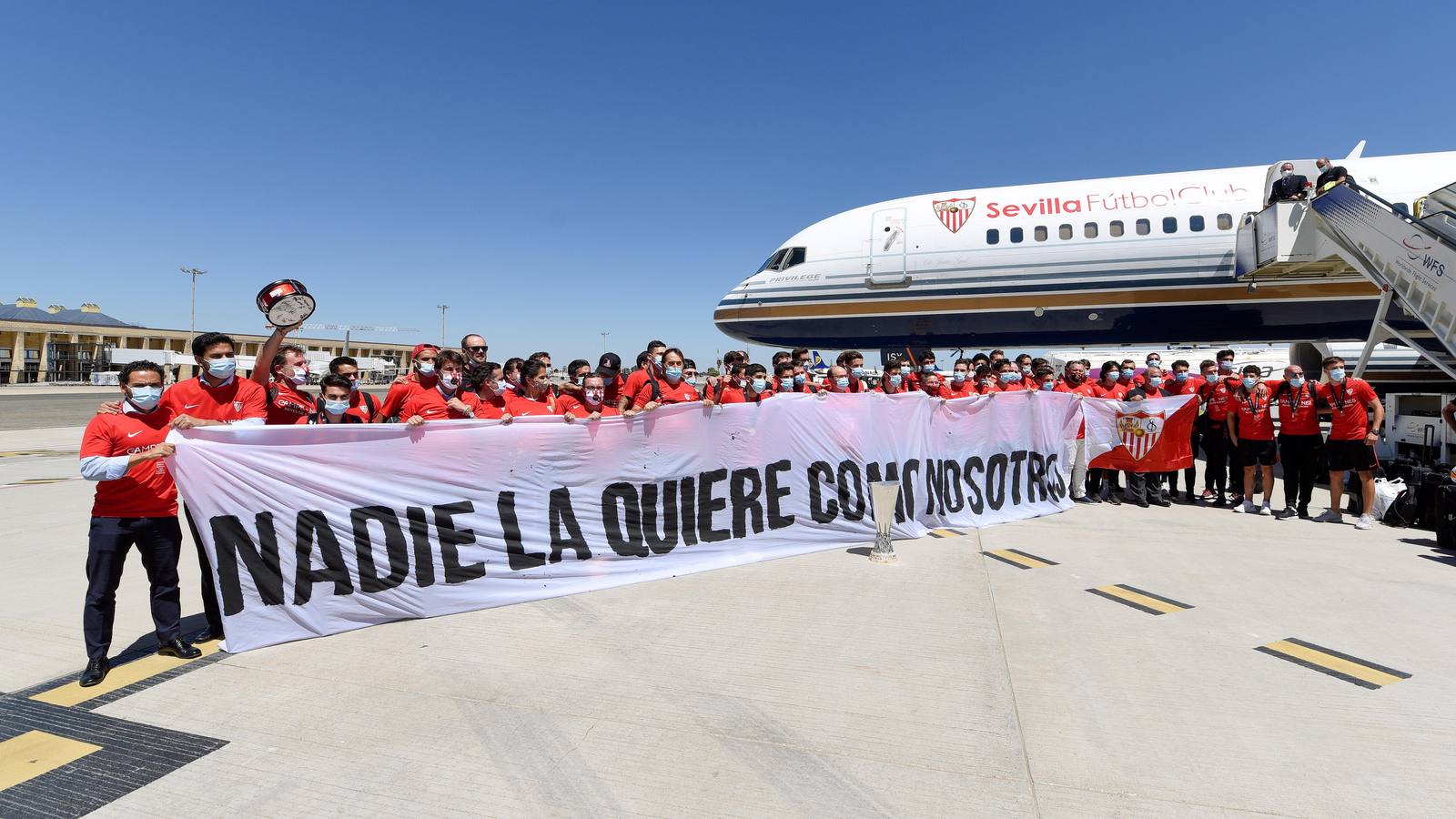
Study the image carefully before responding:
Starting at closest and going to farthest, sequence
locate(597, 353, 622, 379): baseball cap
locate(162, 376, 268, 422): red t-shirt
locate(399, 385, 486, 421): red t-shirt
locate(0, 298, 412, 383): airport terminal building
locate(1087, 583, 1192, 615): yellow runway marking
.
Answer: locate(162, 376, 268, 422): red t-shirt → locate(1087, 583, 1192, 615): yellow runway marking → locate(399, 385, 486, 421): red t-shirt → locate(597, 353, 622, 379): baseball cap → locate(0, 298, 412, 383): airport terminal building

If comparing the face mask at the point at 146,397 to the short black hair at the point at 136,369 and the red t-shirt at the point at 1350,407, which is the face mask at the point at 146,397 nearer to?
the short black hair at the point at 136,369

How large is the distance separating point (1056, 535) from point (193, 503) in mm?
7354

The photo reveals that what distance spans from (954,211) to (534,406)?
10.3 meters

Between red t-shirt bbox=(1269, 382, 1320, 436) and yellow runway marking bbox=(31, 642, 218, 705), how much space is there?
10750 mm

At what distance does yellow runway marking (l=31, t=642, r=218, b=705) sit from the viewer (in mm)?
3396

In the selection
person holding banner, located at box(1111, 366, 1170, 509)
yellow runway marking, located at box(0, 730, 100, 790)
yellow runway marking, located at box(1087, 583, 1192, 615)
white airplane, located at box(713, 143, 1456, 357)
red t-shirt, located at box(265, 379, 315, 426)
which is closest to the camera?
yellow runway marking, located at box(0, 730, 100, 790)

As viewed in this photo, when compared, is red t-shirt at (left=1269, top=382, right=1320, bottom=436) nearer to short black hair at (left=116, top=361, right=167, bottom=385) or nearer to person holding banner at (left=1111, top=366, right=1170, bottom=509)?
person holding banner at (left=1111, top=366, right=1170, bottom=509)

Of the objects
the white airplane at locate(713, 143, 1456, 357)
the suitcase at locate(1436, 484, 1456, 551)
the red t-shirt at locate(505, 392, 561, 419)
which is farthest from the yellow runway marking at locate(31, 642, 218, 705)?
the white airplane at locate(713, 143, 1456, 357)

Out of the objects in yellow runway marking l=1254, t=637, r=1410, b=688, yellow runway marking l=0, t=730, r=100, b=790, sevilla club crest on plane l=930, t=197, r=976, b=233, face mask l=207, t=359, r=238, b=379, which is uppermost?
sevilla club crest on plane l=930, t=197, r=976, b=233

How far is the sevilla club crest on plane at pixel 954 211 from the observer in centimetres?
1318

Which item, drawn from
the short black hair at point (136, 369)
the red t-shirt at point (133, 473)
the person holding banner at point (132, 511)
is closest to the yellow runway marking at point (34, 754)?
the person holding banner at point (132, 511)

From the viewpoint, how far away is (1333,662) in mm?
3775

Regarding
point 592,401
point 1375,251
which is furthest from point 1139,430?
point 592,401

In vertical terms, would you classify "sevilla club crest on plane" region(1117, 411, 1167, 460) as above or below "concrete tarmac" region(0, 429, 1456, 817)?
above
